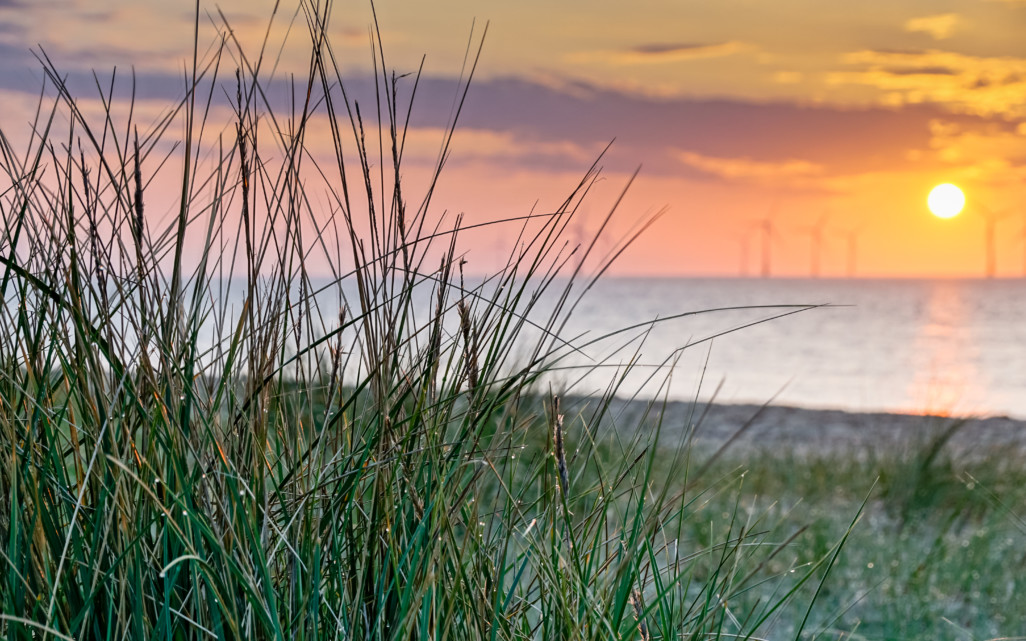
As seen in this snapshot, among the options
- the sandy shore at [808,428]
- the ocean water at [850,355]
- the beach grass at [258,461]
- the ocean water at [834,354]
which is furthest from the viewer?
the ocean water at [850,355]

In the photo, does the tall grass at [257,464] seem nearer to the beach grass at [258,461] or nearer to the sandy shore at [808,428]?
the beach grass at [258,461]

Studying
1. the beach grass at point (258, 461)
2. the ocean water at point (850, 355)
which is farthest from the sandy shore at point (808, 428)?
the beach grass at point (258, 461)

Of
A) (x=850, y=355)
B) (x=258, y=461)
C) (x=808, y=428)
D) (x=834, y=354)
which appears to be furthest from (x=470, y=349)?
(x=834, y=354)

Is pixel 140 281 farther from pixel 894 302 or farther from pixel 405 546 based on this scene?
pixel 894 302

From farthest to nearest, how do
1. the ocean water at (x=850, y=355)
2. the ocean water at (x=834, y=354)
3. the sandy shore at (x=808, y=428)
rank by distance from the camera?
the ocean water at (x=850, y=355) → the ocean water at (x=834, y=354) → the sandy shore at (x=808, y=428)

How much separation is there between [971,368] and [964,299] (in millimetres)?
33488

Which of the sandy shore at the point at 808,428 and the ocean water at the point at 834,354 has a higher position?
the ocean water at the point at 834,354

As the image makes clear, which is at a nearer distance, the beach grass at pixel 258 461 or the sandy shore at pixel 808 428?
the beach grass at pixel 258 461

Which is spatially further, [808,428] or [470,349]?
[808,428]

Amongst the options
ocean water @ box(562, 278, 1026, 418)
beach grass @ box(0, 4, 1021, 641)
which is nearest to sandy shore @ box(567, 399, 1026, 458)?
ocean water @ box(562, 278, 1026, 418)

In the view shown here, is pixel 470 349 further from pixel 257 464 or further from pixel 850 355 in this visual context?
pixel 850 355

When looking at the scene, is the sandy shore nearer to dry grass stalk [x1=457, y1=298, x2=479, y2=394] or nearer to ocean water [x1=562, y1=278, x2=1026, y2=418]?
ocean water [x1=562, y1=278, x2=1026, y2=418]

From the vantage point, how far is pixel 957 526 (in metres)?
4.17

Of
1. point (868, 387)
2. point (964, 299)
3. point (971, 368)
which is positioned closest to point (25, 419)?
point (868, 387)
